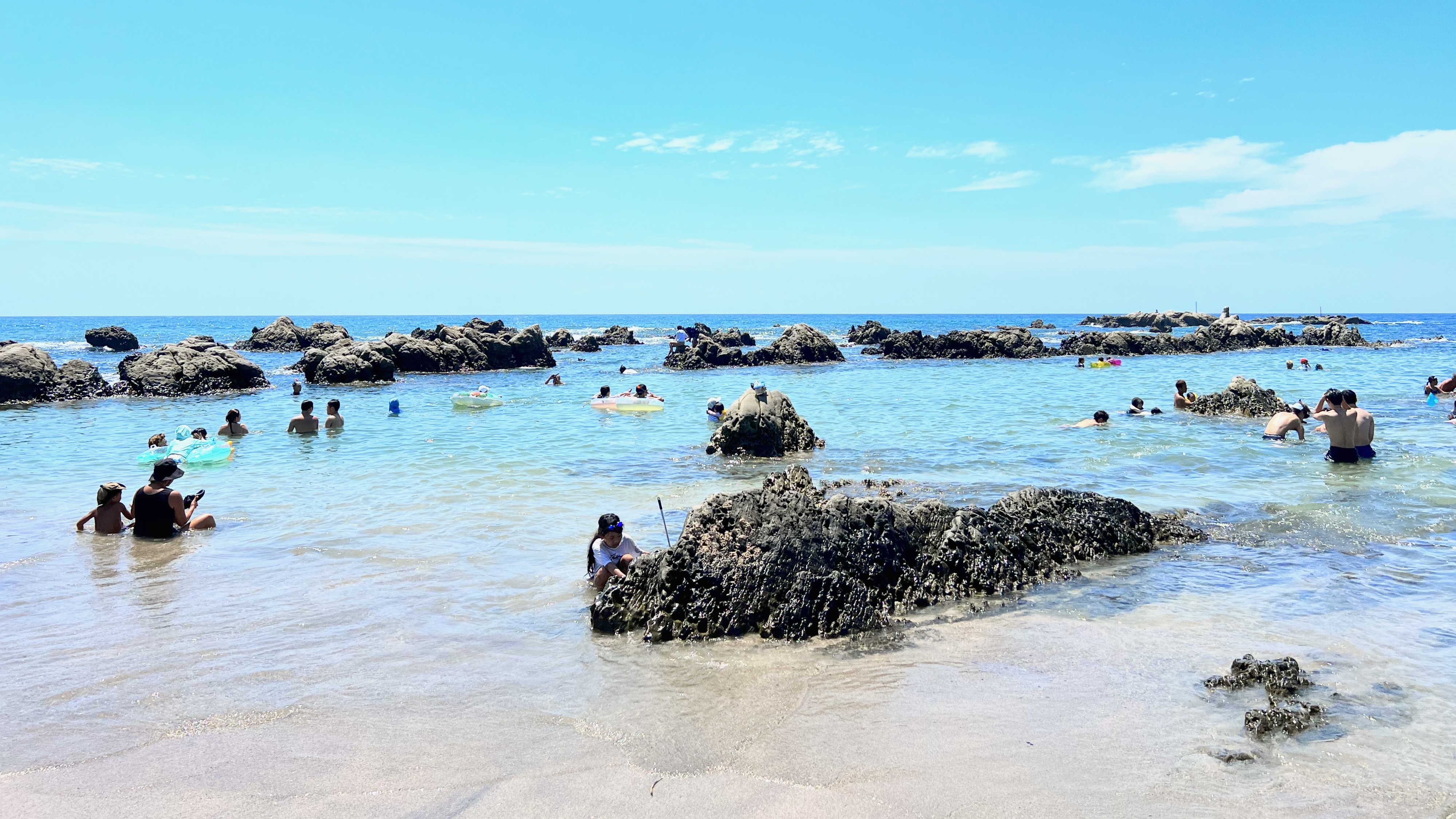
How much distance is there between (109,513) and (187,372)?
2306 centimetres

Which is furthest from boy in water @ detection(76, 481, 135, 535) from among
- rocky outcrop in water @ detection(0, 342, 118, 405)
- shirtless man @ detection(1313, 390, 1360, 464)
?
rocky outcrop in water @ detection(0, 342, 118, 405)

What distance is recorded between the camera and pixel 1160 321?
9450cm

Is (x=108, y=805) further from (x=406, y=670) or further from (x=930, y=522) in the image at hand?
(x=930, y=522)

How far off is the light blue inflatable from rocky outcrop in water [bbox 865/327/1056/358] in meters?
40.6

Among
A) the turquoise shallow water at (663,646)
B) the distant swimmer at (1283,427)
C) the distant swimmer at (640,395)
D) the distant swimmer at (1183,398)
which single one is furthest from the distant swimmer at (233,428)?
the distant swimmer at (1183,398)

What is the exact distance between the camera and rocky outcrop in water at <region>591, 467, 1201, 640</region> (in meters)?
6.57

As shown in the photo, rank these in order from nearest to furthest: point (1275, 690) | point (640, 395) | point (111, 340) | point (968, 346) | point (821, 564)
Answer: point (1275, 690), point (821, 564), point (640, 395), point (968, 346), point (111, 340)

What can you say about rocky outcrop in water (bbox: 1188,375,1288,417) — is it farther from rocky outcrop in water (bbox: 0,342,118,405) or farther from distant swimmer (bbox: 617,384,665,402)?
rocky outcrop in water (bbox: 0,342,118,405)

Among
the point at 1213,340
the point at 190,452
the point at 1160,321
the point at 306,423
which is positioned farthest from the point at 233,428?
the point at 1160,321

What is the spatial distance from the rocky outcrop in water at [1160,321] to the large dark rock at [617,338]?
2286 inches

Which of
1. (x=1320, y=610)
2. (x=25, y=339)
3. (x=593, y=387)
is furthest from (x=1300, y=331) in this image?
(x=25, y=339)

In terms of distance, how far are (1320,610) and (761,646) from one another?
180 inches

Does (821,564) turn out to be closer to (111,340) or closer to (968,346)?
(968,346)

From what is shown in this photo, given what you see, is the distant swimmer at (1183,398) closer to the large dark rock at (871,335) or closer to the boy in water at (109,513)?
the boy in water at (109,513)
